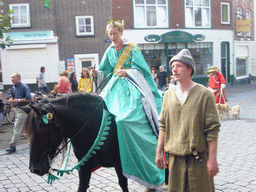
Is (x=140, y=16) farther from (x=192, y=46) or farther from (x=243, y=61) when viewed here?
(x=243, y=61)

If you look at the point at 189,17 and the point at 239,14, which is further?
the point at 239,14

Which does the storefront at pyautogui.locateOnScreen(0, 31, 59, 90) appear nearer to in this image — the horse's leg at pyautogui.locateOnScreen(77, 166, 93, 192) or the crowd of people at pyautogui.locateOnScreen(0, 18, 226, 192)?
the crowd of people at pyautogui.locateOnScreen(0, 18, 226, 192)

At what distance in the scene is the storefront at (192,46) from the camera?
21.0 m

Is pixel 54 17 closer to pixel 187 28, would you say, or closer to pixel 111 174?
pixel 187 28

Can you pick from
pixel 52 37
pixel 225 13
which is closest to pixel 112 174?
pixel 52 37

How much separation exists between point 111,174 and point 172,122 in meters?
2.91

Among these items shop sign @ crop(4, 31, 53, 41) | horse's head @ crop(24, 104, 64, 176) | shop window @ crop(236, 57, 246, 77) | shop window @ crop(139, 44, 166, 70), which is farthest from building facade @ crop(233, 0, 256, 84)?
horse's head @ crop(24, 104, 64, 176)

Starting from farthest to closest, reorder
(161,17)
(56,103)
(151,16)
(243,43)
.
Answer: (243,43) → (161,17) → (151,16) → (56,103)

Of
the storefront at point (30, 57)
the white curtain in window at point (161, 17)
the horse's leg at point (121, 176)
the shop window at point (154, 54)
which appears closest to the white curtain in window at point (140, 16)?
the white curtain in window at point (161, 17)

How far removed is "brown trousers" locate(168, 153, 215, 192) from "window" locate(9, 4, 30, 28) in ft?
59.4

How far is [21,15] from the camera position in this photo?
18.6 m

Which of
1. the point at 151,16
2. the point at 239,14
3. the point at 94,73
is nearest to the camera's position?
the point at 94,73

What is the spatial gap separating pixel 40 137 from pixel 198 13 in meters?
22.5

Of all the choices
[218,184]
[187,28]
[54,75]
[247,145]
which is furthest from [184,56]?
[187,28]
